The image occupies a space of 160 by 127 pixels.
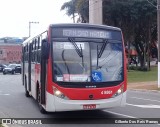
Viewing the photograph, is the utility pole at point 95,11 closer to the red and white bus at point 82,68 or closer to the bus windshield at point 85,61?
the red and white bus at point 82,68

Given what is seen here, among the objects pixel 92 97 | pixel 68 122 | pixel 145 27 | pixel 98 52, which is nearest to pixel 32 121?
pixel 68 122

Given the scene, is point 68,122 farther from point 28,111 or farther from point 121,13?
point 121,13

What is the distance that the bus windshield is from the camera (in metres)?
11.6

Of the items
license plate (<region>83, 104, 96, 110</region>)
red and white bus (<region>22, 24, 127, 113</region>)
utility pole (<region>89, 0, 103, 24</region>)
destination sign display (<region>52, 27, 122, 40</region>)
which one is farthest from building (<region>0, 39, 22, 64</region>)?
license plate (<region>83, 104, 96, 110</region>)

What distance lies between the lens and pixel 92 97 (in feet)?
38.0

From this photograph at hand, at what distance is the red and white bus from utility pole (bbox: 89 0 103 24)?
3275 centimetres

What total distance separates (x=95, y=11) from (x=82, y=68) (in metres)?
33.9

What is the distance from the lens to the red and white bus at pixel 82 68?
11484mm

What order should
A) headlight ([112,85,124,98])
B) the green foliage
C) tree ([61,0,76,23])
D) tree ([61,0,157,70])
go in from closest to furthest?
1. headlight ([112,85,124,98])
2. the green foliage
3. tree ([61,0,157,70])
4. tree ([61,0,76,23])

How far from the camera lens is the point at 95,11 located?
44.9 m

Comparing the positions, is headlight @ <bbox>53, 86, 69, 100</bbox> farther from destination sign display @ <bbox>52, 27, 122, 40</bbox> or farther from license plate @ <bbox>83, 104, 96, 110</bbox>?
destination sign display @ <bbox>52, 27, 122, 40</bbox>

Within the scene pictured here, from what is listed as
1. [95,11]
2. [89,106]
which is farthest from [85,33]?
[95,11]

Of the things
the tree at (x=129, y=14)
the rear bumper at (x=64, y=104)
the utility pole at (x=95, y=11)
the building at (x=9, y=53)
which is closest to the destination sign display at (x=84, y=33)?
the rear bumper at (x=64, y=104)

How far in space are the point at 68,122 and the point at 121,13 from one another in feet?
128
